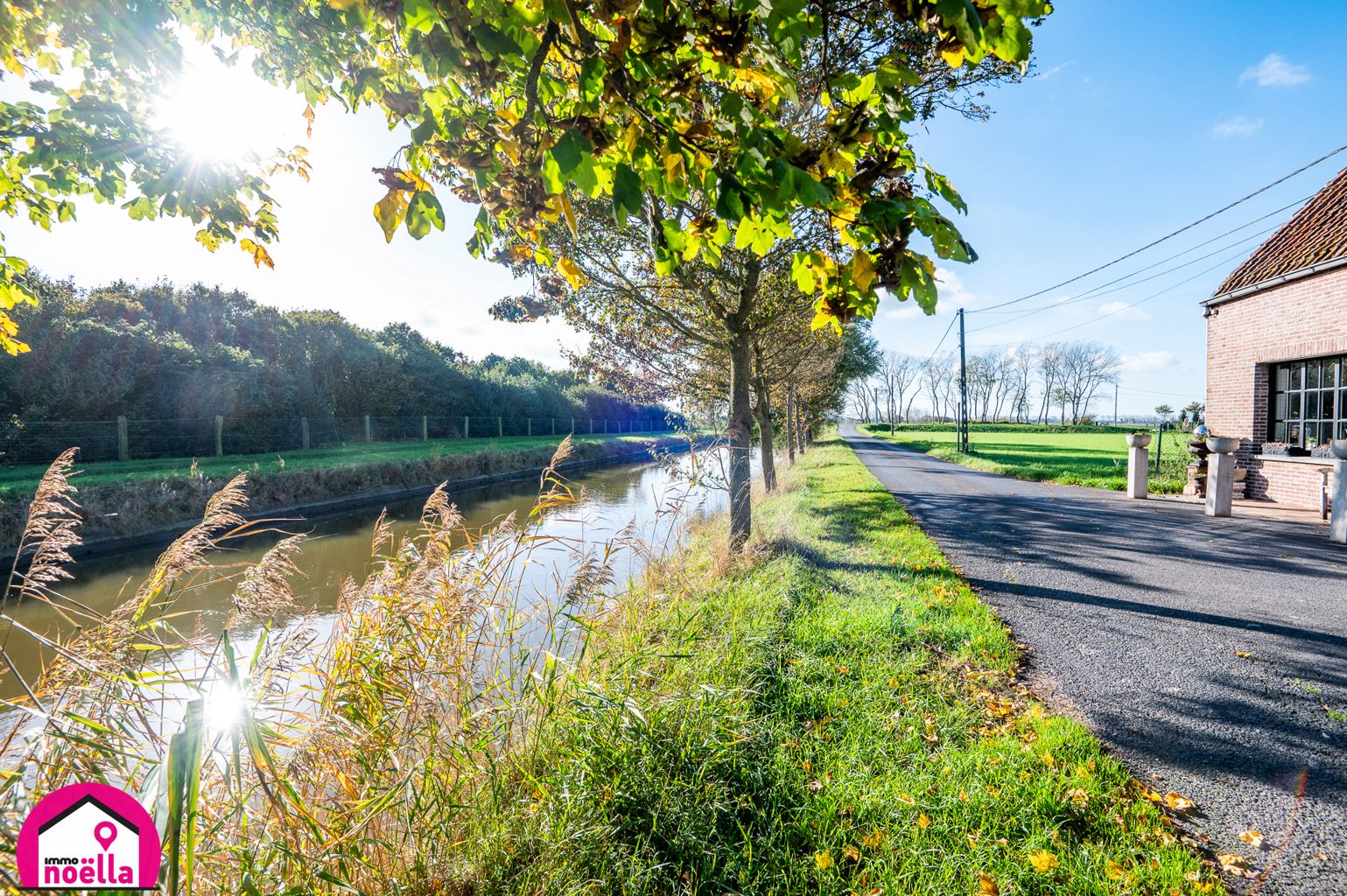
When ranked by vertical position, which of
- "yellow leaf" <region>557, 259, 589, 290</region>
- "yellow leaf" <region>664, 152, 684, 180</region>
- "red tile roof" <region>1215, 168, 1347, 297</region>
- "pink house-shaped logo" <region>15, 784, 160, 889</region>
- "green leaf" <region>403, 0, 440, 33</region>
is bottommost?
"pink house-shaped logo" <region>15, 784, 160, 889</region>

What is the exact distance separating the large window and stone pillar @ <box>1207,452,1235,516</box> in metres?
1.91

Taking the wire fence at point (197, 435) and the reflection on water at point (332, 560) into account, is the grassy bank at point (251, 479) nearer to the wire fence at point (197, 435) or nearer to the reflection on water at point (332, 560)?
the wire fence at point (197, 435)

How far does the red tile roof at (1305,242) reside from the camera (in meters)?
8.74

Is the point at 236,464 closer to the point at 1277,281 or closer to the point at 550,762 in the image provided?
the point at 550,762

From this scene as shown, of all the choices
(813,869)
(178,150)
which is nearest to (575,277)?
(813,869)

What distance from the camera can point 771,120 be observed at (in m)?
1.89

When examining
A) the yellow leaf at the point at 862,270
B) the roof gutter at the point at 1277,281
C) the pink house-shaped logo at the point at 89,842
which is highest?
the roof gutter at the point at 1277,281

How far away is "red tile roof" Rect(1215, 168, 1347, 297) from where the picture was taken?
Result: 8742 mm

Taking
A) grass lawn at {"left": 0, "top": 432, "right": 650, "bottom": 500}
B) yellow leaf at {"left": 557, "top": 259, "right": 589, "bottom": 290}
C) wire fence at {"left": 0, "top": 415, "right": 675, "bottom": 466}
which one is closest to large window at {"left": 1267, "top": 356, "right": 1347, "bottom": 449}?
wire fence at {"left": 0, "top": 415, "right": 675, "bottom": 466}

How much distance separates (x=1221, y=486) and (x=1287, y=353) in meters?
3.00

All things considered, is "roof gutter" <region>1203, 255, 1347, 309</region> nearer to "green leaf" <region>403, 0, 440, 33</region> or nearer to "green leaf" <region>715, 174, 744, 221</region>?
"green leaf" <region>715, 174, 744, 221</region>

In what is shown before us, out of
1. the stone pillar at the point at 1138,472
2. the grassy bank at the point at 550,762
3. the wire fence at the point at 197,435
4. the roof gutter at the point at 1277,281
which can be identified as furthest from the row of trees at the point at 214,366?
the roof gutter at the point at 1277,281

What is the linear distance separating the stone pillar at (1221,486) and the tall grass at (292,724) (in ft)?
36.1

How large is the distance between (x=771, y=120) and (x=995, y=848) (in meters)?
2.89
